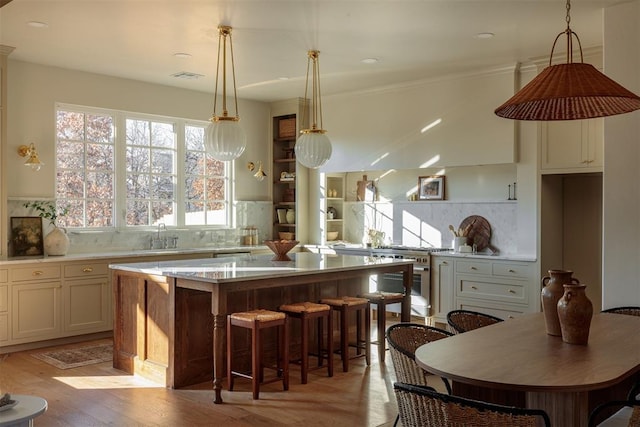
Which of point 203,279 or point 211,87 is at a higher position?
point 211,87

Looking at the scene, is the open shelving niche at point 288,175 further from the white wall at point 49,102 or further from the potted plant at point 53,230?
the potted plant at point 53,230

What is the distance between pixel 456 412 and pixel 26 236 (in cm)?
539

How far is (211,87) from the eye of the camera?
7691 millimetres

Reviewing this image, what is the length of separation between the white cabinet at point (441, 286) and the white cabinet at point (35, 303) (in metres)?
3.92

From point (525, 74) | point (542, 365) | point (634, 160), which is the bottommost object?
point (542, 365)

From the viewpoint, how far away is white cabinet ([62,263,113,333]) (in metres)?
6.14

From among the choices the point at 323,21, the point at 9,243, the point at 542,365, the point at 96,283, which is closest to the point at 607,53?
the point at 323,21

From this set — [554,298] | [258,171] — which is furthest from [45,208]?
[554,298]

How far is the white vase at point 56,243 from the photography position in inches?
246

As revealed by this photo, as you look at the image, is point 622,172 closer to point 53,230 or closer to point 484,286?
point 484,286

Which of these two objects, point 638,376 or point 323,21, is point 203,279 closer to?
point 323,21

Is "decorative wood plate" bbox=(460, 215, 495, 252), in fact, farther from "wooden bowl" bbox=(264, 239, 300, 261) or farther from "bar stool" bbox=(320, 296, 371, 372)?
"wooden bowl" bbox=(264, 239, 300, 261)

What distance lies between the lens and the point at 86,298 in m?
6.27

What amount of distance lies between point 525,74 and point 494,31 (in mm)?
1376
